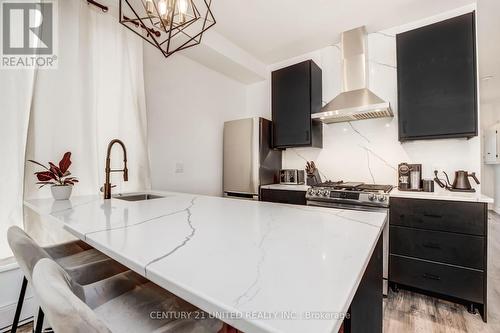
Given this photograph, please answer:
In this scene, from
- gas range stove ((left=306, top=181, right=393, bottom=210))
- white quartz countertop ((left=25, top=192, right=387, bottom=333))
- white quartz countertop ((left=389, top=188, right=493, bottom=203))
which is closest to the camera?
white quartz countertop ((left=25, top=192, right=387, bottom=333))

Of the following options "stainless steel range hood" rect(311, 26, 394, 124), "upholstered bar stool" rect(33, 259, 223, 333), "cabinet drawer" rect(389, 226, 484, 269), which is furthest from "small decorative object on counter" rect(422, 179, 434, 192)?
"upholstered bar stool" rect(33, 259, 223, 333)

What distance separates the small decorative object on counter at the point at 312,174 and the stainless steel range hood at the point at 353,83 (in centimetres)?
68

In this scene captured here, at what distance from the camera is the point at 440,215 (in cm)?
187

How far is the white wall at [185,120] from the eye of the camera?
8.09 ft

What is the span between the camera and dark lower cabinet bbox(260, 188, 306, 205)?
8.52ft

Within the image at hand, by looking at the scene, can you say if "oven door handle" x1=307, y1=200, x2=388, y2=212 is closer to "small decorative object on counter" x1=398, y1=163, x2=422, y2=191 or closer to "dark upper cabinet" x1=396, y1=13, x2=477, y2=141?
"small decorative object on counter" x1=398, y1=163, x2=422, y2=191

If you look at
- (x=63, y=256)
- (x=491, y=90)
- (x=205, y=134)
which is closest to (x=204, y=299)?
(x=63, y=256)

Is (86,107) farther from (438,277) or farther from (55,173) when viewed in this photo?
(438,277)

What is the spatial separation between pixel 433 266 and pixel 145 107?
2930 mm

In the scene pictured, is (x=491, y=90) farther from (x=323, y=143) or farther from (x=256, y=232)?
(x=256, y=232)

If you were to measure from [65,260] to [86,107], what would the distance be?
1.24 metres

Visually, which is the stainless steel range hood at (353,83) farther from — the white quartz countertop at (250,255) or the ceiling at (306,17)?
the white quartz countertop at (250,255)

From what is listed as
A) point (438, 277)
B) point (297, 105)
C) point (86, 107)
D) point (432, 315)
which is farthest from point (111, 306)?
point (297, 105)

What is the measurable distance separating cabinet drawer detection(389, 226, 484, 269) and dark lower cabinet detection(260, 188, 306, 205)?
0.90 metres
